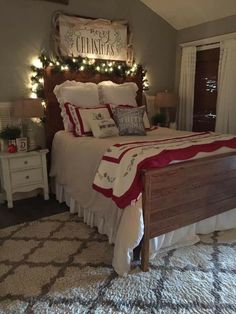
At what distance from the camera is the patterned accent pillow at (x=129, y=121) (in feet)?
10.2

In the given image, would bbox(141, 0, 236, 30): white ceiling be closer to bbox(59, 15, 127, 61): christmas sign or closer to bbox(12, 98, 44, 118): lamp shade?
bbox(59, 15, 127, 61): christmas sign

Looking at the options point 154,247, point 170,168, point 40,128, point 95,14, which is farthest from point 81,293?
point 95,14

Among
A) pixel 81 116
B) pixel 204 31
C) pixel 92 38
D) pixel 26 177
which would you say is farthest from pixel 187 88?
pixel 26 177

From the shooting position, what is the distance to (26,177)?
316 centimetres

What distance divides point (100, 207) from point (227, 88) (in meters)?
2.65

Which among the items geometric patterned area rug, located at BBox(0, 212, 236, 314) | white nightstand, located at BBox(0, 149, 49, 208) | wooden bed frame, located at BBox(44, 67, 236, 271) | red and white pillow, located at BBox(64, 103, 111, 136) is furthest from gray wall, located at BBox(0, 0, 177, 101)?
wooden bed frame, located at BBox(44, 67, 236, 271)

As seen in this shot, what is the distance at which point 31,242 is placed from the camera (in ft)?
7.80

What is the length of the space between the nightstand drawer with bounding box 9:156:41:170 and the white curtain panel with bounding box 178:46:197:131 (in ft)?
8.28

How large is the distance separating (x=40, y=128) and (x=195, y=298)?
2615 mm

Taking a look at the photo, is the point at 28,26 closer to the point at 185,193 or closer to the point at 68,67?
the point at 68,67

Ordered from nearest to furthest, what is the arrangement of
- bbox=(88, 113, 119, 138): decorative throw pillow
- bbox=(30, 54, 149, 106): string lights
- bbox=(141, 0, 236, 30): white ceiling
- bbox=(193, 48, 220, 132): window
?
bbox=(88, 113, 119, 138): decorative throw pillow < bbox=(30, 54, 149, 106): string lights < bbox=(141, 0, 236, 30): white ceiling < bbox=(193, 48, 220, 132): window

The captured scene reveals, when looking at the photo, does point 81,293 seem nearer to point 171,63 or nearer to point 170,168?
point 170,168

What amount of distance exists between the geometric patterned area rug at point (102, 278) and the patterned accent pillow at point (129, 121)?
3.91ft

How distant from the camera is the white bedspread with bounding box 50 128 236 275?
6.27ft
